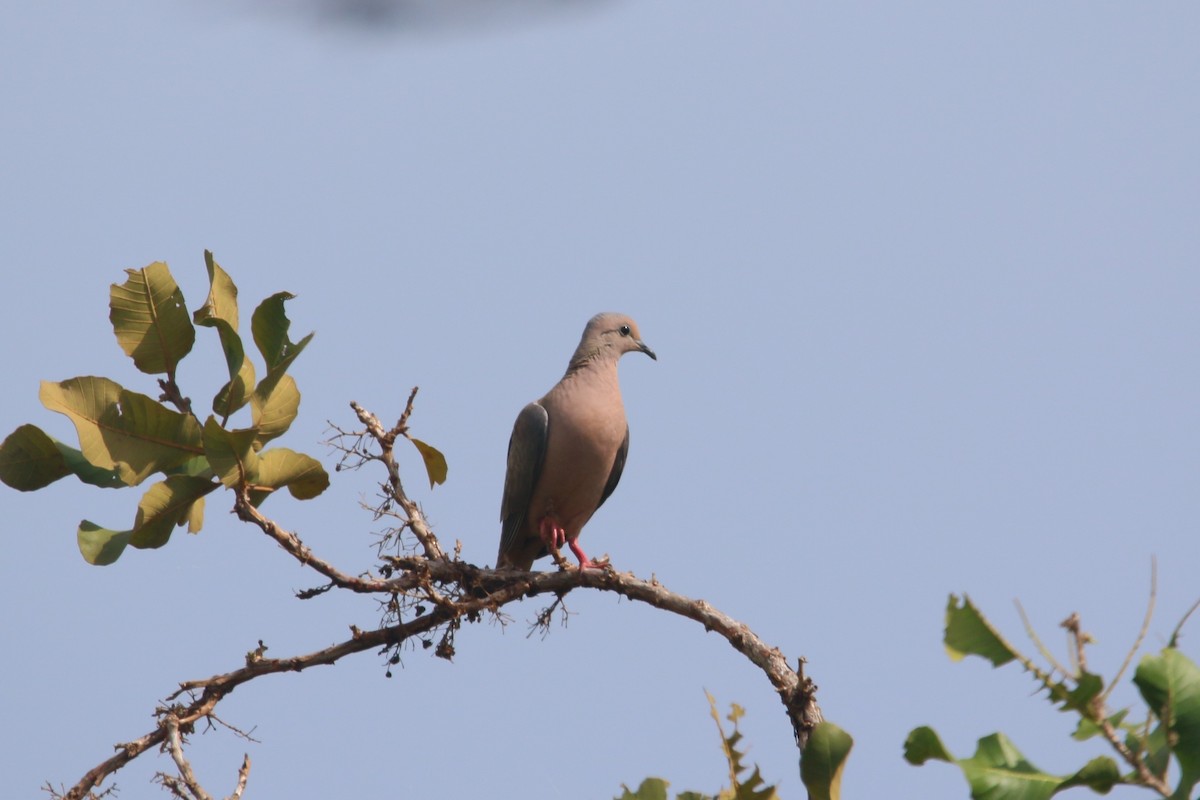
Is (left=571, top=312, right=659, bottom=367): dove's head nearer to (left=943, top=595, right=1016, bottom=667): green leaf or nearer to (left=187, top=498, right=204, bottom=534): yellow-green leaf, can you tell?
(left=187, top=498, right=204, bottom=534): yellow-green leaf

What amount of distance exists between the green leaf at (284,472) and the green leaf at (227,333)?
0.22m

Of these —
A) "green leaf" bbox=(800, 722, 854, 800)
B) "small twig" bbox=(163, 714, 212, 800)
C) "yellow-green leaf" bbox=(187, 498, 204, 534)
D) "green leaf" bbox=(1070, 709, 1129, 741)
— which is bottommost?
"green leaf" bbox=(1070, 709, 1129, 741)

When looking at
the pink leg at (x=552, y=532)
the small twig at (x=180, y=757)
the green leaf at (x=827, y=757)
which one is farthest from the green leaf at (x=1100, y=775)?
the pink leg at (x=552, y=532)

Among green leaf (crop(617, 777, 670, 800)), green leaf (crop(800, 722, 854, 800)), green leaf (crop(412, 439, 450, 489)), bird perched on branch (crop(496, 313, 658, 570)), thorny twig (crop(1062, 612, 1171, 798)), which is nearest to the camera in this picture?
thorny twig (crop(1062, 612, 1171, 798))

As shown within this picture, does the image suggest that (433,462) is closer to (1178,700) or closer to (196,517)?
(196,517)

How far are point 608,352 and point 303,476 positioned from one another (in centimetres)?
226

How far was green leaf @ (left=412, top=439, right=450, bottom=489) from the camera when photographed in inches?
197

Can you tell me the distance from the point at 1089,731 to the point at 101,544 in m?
3.32

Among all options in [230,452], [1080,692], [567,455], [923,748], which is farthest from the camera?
[567,455]

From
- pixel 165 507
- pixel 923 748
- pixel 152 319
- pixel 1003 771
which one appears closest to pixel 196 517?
pixel 165 507

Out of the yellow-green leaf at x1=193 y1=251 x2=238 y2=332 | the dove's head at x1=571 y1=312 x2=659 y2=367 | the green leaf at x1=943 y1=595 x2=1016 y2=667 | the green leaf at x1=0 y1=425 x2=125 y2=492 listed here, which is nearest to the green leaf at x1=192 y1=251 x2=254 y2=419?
the yellow-green leaf at x1=193 y1=251 x2=238 y2=332

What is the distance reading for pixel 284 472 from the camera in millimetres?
4430

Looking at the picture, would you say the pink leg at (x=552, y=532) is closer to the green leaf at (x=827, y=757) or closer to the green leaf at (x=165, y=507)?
the green leaf at (x=165, y=507)

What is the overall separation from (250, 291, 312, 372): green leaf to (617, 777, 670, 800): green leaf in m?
1.83
